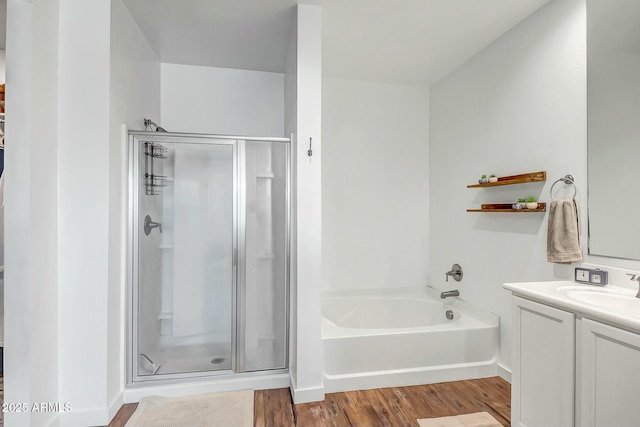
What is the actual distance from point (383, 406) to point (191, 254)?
1.67 m

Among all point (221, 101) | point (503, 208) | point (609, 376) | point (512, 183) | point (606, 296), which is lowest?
point (609, 376)

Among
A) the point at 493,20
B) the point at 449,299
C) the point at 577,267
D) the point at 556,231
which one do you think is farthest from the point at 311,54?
the point at 449,299

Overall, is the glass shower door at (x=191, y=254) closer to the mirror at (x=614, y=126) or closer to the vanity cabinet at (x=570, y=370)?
the vanity cabinet at (x=570, y=370)

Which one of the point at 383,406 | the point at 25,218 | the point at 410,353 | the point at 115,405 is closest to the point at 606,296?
the point at 410,353

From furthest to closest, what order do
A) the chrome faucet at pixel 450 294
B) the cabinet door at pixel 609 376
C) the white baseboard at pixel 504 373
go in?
the chrome faucet at pixel 450 294 < the white baseboard at pixel 504 373 < the cabinet door at pixel 609 376

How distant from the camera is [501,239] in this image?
8.58ft

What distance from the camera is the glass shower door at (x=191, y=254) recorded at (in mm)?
2365

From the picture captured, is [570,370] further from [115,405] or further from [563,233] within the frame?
[115,405]

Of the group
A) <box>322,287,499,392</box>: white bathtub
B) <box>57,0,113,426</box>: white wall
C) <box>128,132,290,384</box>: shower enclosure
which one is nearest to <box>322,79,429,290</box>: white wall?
<box>322,287,499,392</box>: white bathtub

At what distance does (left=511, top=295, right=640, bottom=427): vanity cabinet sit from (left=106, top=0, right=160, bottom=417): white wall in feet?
7.66

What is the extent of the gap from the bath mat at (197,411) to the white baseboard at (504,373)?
6.13 feet

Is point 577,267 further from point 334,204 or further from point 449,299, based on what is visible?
point 334,204

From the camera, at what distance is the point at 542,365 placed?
1610 mm

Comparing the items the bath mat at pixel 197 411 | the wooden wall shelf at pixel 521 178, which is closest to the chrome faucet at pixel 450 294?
the wooden wall shelf at pixel 521 178
